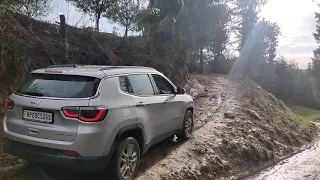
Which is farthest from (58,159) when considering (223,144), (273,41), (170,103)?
(273,41)

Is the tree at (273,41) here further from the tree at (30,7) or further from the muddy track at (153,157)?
the tree at (30,7)

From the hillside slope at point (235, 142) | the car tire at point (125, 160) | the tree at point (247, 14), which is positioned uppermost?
the tree at point (247, 14)

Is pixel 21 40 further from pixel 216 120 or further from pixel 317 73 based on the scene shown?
pixel 317 73

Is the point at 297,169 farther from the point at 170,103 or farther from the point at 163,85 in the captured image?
the point at 163,85

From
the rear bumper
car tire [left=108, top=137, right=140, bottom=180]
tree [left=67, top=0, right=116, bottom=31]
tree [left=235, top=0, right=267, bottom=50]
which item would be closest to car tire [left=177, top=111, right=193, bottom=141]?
car tire [left=108, top=137, right=140, bottom=180]

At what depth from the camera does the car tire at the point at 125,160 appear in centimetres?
455

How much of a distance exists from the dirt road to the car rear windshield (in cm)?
→ 457

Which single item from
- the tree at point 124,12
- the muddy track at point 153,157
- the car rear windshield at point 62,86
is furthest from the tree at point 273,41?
the car rear windshield at point 62,86

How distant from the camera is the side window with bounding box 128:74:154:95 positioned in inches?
208

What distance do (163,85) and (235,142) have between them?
10.7 feet

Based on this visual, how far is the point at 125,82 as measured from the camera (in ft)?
16.6

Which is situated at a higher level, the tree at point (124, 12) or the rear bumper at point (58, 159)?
the tree at point (124, 12)

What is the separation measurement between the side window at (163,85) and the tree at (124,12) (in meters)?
9.92

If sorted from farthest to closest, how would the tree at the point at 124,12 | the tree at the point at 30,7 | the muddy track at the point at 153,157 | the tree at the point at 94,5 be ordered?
the tree at the point at 94,5
the tree at the point at 124,12
the tree at the point at 30,7
the muddy track at the point at 153,157
